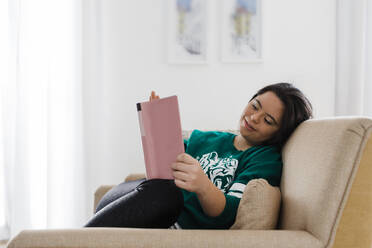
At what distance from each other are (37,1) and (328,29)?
1971 millimetres

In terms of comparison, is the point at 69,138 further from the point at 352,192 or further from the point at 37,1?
the point at 352,192

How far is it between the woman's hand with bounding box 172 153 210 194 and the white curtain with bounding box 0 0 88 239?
153 centimetres

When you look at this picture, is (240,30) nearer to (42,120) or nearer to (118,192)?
(42,120)

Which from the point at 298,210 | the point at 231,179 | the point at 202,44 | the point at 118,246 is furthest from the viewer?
the point at 202,44

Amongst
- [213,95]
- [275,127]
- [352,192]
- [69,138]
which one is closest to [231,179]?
[275,127]

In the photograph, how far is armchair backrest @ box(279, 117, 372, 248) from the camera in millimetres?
846

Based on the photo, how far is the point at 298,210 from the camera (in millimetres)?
963

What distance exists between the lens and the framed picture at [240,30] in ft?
7.98

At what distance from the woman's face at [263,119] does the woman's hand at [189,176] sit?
42 cm

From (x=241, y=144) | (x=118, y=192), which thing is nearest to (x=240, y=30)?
(x=241, y=144)

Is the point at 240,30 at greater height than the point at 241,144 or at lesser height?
greater

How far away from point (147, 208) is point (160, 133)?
203mm

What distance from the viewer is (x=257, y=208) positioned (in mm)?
973

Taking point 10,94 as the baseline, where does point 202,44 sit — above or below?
above
